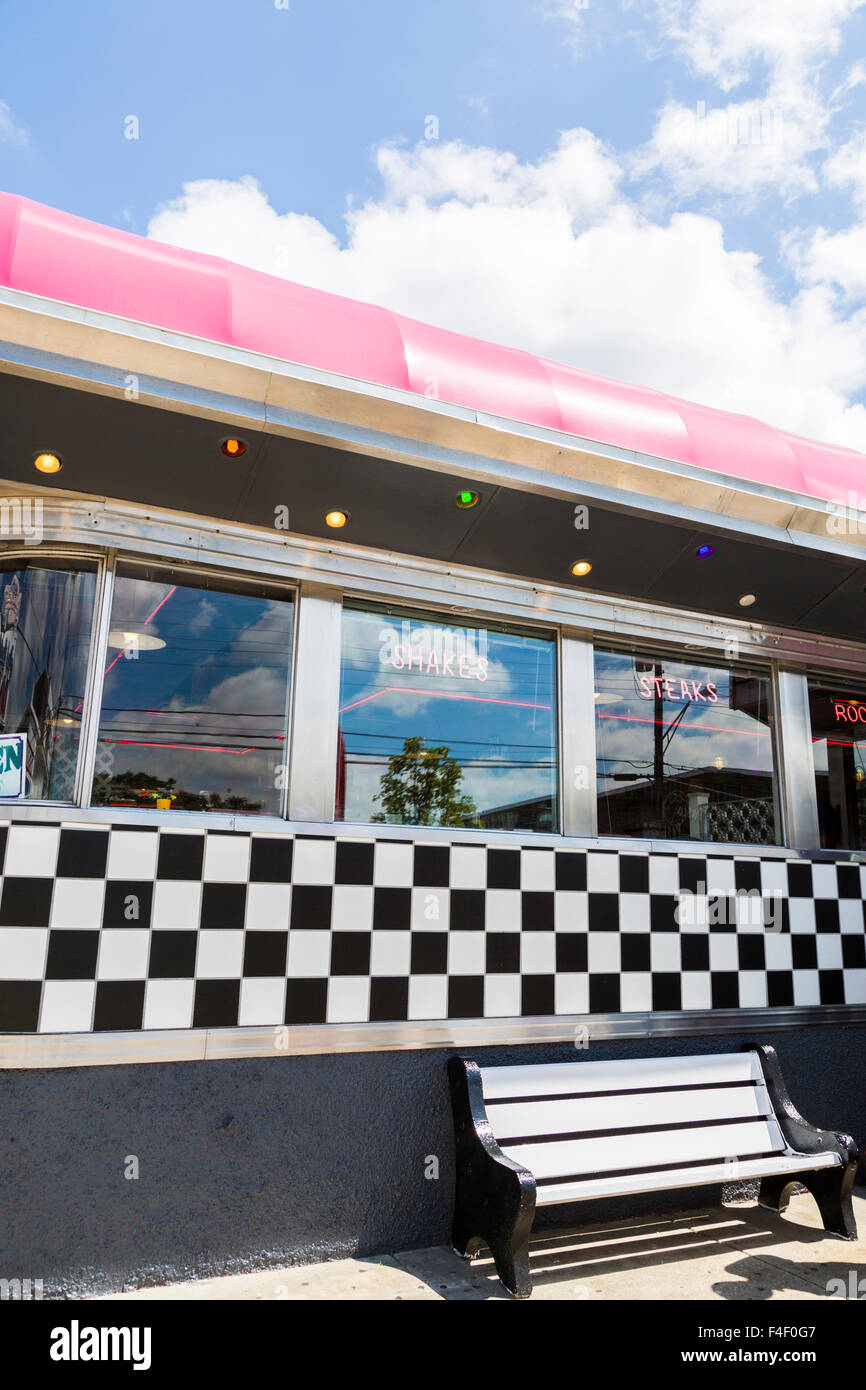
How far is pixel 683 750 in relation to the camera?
3.68 meters

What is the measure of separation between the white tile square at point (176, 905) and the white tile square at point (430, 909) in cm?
73

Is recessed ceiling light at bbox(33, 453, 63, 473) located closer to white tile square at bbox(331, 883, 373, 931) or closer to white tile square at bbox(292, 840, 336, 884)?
white tile square at bbox(292, 840, 336, 884)

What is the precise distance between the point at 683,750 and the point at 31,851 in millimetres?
2619

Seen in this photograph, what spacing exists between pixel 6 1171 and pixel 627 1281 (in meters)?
1.87

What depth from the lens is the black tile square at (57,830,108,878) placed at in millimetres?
2422

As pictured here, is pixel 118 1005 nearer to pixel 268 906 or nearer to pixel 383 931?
pixel 268 906

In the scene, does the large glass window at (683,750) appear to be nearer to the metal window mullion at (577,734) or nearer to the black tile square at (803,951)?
the metal window mullion at (577,734)

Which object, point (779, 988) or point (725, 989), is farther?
point (779, 988)

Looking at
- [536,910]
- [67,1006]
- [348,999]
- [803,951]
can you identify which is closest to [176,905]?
[67,1006]

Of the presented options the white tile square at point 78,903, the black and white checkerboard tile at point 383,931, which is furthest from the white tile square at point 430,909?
the white tile square at point 78,903

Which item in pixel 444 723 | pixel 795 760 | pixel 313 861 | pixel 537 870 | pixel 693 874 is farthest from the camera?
pixel 795 760

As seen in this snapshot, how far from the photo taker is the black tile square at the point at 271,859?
2.67 m

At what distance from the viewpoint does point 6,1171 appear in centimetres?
229
